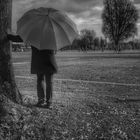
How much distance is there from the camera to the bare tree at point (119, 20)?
63.9 m

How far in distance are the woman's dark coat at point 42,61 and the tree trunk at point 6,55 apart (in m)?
0.24

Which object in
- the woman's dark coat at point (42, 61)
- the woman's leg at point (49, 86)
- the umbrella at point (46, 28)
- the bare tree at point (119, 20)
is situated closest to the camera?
the umbrella at point (46, 28)

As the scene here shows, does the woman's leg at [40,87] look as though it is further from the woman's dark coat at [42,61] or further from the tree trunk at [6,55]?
the tree trunk at [6,55]

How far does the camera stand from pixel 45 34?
18.2 feet

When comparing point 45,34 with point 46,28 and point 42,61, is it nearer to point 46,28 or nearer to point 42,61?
point 46,28

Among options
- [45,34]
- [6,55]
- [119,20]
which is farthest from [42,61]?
[119,20]

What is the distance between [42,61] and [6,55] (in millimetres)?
670

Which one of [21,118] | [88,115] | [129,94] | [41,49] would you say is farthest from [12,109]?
[129,94]

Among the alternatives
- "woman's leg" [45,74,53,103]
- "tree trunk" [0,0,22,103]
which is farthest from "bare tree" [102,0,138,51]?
"tree trunk" [0,0,22,103]

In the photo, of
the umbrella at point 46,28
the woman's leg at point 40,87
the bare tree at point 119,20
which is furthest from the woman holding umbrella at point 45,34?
the bare tree at point 119,20

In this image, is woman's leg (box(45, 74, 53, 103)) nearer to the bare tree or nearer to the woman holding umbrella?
the woman holding umbrella

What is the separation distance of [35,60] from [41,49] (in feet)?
1.44

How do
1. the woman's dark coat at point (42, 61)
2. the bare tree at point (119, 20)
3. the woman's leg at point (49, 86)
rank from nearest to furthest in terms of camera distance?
the woman's dark coat at point (42, 61)
the woman's leg at point (49, 86)
the bare tree at point (119, 20)

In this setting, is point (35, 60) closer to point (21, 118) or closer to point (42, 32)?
point (42, 32)
